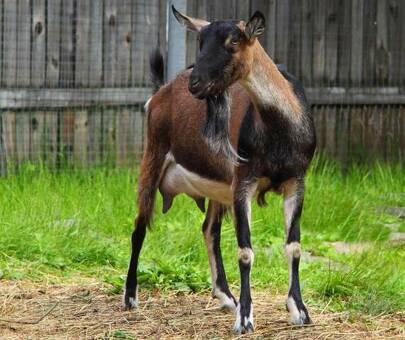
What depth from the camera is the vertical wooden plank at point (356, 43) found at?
11586mm

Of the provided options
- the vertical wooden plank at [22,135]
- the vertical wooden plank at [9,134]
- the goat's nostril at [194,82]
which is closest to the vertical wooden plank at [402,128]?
the vertical wooden plank at [22,135]

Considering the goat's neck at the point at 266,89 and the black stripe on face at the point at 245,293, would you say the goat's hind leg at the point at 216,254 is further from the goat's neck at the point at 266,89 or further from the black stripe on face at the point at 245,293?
the goat's neck at the point at 266,89

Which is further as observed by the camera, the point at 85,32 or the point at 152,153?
the point at 85,32

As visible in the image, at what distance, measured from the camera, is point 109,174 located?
33.7 ft

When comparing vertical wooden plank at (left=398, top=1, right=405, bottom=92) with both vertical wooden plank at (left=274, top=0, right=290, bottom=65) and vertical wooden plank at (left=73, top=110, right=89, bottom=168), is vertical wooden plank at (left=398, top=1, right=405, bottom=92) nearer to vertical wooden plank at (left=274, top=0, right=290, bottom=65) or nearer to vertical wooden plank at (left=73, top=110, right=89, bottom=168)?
vertical wooden plank at (left=274, top=0, right=290, bottom=65)

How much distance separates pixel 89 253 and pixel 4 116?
2.85 metres

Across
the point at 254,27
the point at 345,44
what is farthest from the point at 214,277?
the point at 345,44

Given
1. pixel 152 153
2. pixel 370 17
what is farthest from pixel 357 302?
pixel 370 17

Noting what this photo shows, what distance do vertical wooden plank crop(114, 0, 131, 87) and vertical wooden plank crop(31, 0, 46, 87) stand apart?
71cm

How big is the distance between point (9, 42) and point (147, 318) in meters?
4.51

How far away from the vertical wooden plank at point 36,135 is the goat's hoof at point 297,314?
4766 millimetres

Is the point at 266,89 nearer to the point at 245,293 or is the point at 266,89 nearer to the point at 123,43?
the point at 245,293

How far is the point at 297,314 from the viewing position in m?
6.21

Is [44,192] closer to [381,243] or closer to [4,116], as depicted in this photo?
[4,116]
